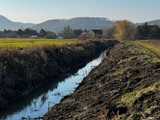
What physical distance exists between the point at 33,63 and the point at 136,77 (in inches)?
759

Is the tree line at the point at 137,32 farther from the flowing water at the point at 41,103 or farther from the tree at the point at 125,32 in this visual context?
the flowing water at the point at 41,103

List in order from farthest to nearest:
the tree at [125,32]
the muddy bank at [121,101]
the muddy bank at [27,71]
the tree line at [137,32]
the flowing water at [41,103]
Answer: the tree at [125,32] < the tree line at [137,32] < the muddy bank at [27,71] < the flowing water at [41,103] < the muddy bank at [121,101]

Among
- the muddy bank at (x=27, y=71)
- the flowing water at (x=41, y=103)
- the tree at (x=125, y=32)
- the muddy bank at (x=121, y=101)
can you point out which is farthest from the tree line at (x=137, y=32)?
the muddy bank at (x=121, y=101)

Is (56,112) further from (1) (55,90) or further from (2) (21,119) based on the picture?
(1) (55,90)

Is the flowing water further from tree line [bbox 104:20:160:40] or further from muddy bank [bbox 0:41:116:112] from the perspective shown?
tree line [bbox 104:20:160:40]

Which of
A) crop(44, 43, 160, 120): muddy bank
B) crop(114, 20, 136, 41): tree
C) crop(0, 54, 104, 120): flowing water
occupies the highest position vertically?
crop(44, 43, 160, 120): muddy bank

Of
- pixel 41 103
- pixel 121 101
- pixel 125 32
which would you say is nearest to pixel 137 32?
pixel 125 32

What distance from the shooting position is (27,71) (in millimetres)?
41906

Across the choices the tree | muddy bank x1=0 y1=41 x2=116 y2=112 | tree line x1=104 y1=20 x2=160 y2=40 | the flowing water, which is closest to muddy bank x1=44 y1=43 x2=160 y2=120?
the flowing water

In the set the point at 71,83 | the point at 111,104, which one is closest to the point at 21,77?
the point at 71,83

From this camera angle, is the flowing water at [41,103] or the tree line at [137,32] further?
the tree line at [137,32]

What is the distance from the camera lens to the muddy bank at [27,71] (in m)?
34.7

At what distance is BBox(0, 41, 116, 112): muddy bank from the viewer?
34694 mm

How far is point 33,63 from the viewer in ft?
153
